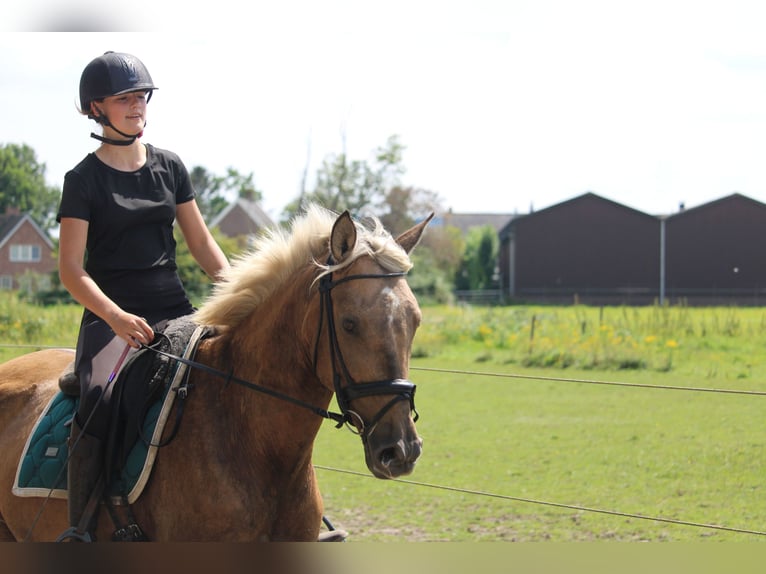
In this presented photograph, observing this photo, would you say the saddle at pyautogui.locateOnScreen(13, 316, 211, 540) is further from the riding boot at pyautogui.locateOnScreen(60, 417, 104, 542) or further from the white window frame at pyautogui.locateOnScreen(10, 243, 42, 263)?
the white window frame at pyautogui.locateOnScreen(10, 243, 42, 263)

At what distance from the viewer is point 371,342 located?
277cm

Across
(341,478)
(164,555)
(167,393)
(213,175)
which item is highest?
(213,175)

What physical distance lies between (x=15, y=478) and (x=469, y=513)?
16.2 feet

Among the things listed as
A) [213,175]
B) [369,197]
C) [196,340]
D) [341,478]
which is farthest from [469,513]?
[213,175]

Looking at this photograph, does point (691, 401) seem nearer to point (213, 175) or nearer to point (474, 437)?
point (474, 437)

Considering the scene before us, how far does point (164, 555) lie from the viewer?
101 inches

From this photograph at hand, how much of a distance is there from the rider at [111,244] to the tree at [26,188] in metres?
34.5

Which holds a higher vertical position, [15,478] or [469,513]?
[15,478]

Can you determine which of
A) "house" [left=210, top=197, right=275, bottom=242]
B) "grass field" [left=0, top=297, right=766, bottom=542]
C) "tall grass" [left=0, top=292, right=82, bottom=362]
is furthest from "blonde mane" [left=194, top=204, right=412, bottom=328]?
"house" [left=210, top=197, right=275, bottom=242]

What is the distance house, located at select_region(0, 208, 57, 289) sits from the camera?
40094mm

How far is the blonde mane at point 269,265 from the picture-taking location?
127 inches

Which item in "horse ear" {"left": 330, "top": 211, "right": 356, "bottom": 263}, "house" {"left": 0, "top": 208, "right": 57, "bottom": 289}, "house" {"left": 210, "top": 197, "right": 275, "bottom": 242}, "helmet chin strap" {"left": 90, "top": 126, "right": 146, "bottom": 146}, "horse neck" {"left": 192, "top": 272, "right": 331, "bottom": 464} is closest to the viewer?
"horse ear" {"left": 330, "top": 211, "right": 356, "bottom": 263}

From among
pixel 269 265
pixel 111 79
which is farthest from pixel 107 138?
pixel 269 265

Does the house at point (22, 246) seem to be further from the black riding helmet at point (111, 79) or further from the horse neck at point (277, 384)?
the horse neck at point (277, 384)
